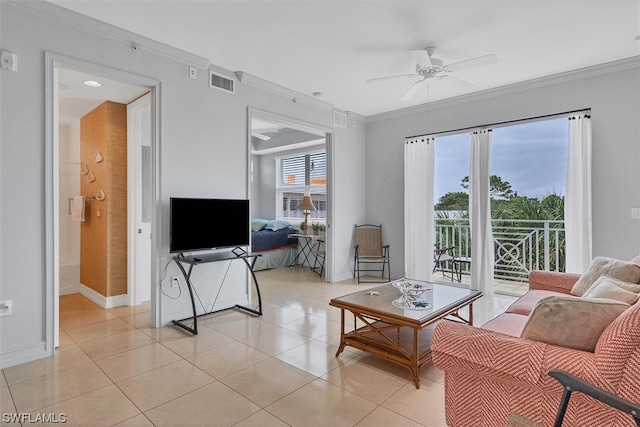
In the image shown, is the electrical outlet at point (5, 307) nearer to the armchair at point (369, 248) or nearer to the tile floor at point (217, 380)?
the tile floor at point (217, 380)

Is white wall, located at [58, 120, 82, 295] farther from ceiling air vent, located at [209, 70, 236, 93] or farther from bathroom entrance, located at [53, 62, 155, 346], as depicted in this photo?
ceiling air vent, located at [209, 70, 236, 93]

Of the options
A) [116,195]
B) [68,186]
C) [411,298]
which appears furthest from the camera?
[68,186]

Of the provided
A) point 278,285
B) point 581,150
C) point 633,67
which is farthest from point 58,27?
point 633,67

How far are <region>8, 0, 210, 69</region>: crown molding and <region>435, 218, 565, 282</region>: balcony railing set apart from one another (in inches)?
181

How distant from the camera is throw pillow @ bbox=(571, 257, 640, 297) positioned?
2.48m

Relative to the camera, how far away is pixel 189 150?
362cm

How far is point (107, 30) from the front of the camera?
9.68ft

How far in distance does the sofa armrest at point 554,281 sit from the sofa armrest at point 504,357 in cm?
200

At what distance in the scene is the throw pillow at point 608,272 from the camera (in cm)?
248

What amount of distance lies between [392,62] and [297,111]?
5.18 feet

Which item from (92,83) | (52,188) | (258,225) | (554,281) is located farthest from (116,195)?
(554,281)

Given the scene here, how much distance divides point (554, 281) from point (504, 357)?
7.13 ft

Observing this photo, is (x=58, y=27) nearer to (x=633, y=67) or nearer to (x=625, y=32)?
(x=625, y=32)

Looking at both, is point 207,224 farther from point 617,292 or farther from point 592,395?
point 617,292
